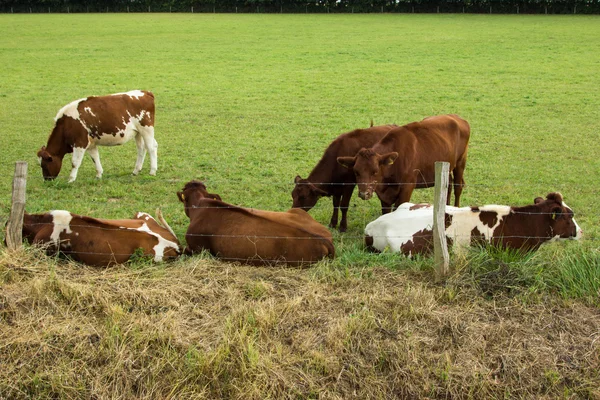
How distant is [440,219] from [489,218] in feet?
4.53

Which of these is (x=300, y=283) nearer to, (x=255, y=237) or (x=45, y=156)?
(x=255, y=237)

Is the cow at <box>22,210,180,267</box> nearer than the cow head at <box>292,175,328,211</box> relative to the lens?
Yes

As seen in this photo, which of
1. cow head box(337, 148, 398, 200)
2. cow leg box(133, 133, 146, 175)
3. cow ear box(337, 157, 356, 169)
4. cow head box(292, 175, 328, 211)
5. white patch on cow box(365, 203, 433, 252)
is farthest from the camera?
cow leg box(133, 133, 146, 175)

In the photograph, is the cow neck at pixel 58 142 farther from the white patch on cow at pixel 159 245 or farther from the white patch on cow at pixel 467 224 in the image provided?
the white patch on cow at pixel 467 224

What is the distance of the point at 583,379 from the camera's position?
5824 mm

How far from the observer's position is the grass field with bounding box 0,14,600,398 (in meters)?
5.82

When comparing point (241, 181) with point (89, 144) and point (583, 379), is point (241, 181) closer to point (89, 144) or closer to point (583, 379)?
point (89, 144)

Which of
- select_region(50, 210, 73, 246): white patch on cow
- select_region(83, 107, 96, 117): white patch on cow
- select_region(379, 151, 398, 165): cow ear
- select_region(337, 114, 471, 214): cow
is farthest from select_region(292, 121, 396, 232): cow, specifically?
select_region(83, 107, 96, 117): white patch on cow

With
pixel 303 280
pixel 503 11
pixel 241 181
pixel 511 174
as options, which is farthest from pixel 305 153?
pixel 503 11

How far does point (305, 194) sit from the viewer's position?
31.9ft

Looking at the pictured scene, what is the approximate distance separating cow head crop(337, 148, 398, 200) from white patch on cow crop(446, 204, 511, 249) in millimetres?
1237

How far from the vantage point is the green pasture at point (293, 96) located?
37.9 feet

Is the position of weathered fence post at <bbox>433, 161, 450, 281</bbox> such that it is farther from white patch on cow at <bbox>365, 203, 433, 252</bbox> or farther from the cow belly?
the cow belly

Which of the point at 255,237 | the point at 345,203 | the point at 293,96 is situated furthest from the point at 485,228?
the point at 293,96
